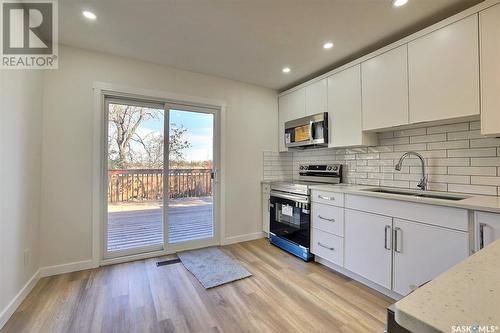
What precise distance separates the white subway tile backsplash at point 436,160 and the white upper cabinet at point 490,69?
1.16ft

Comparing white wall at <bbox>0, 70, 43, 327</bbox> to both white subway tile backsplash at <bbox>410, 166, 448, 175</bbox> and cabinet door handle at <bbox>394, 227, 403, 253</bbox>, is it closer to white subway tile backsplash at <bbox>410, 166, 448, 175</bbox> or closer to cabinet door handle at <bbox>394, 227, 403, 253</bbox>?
cabinet door handle at <bbox>394, 227, 403, 253</bbox>

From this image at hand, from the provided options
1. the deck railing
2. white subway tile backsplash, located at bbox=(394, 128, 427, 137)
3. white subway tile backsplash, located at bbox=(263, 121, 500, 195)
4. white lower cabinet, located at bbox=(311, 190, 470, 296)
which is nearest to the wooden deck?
the deck railing

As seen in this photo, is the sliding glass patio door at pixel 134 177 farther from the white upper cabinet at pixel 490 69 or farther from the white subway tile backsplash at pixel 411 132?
the white upper cabinet at pixel 490 69

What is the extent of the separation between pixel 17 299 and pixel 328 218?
9.30 feet

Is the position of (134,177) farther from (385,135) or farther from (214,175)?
(385,135)

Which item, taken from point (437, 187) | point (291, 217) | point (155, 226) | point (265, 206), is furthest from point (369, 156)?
point (155, 226)

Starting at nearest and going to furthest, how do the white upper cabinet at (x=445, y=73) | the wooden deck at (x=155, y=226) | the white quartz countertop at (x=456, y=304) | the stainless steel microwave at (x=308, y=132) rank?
the white quartz countertop at (x=456, y=304) < the white upper cabinet at (x=445, y=73) < the wooden deck at (x=155, y=226) < the stainless steel microwave at (x=308, y=132)

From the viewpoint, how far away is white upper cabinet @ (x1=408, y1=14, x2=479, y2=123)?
5.52 feet

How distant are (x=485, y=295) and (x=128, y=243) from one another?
314 centimetres

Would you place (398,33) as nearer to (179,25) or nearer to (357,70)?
(357,70)

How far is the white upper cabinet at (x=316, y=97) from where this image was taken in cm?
289

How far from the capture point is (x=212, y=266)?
8.42 feet

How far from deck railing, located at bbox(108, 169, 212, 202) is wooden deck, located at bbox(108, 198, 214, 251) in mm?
180

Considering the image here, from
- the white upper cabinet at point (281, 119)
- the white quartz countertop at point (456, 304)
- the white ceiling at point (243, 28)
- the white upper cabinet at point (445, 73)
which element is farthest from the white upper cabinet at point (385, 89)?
the white quartz countertop at point (456, 304)
